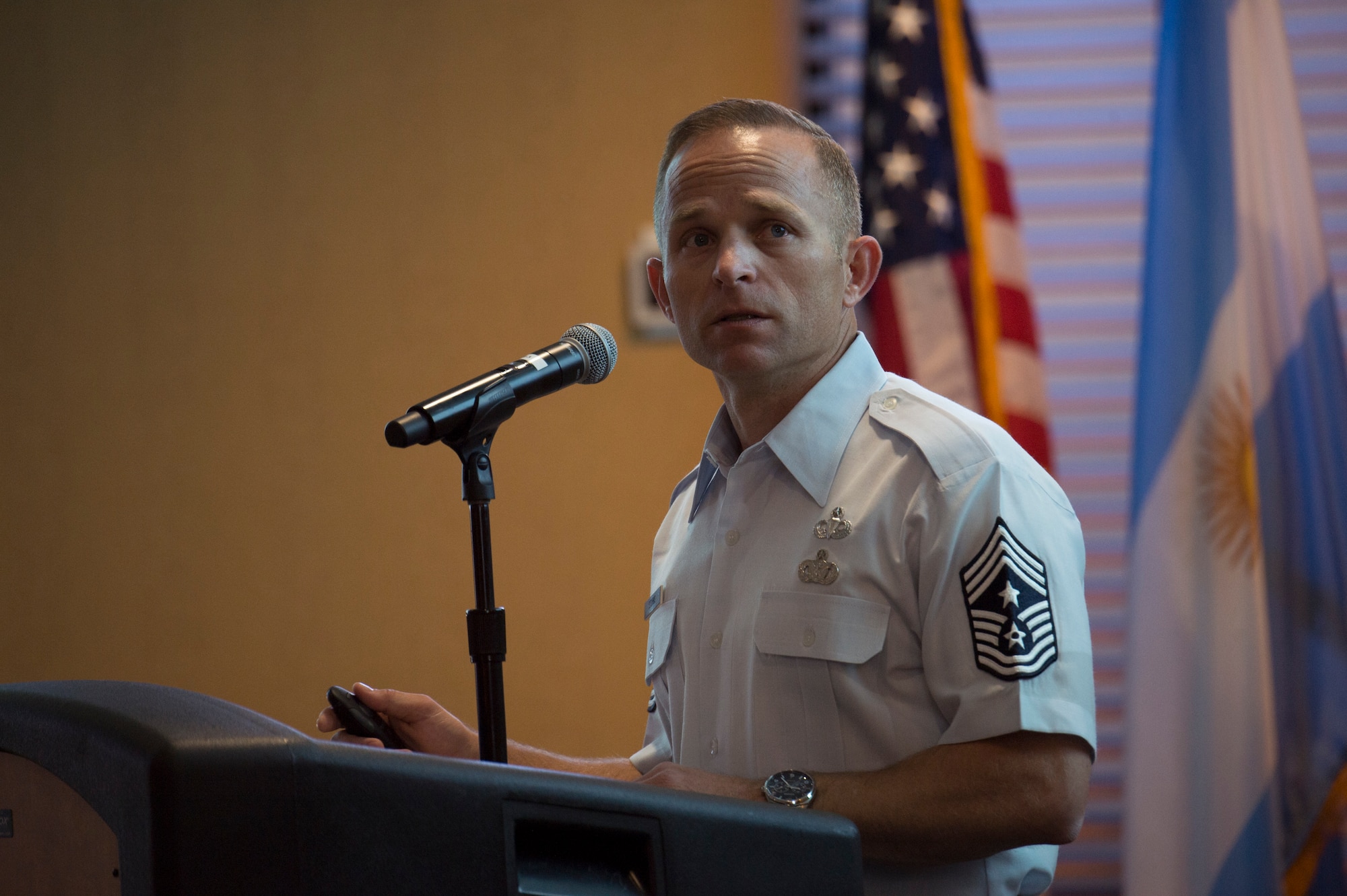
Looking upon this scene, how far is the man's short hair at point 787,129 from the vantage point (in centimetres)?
140

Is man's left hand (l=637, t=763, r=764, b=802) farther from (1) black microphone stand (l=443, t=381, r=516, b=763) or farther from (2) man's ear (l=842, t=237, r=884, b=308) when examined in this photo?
(2) man's ear (l=842, t=237, r=884, b=308)

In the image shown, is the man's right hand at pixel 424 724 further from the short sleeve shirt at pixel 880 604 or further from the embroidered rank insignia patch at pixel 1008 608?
the embroidered rank insignia patch at pixel 1008 608

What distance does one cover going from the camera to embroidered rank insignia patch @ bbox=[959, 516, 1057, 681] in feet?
3.47

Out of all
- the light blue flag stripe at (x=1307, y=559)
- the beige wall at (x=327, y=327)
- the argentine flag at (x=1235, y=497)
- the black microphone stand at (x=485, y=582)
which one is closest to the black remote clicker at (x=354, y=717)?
the black microphone stand at (x=485, y=582)

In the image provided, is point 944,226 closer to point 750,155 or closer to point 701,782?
point 750,155

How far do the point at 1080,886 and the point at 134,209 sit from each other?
104 inches

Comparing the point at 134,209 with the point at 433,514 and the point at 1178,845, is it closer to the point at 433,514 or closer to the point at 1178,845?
the point at 433,514

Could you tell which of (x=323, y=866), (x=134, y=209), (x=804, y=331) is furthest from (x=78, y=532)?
(x=323, y=866)

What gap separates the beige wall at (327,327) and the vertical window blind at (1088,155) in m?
0.52

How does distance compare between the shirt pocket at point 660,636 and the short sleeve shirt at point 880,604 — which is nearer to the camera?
the short sleeve shirt at point 880,604

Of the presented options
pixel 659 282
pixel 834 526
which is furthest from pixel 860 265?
pixel 834 526

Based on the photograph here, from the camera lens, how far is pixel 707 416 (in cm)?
253

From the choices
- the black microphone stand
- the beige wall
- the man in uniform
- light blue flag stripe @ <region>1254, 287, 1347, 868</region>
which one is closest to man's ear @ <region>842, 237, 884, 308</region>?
the man in uniform

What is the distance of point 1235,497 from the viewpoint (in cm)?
220
